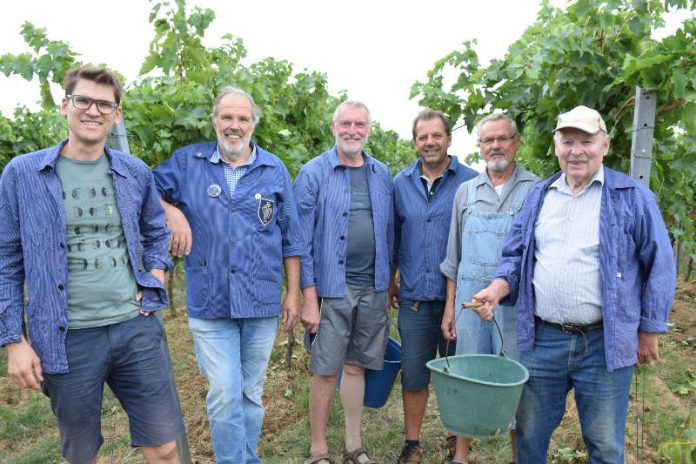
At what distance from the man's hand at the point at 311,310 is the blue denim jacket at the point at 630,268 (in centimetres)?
156

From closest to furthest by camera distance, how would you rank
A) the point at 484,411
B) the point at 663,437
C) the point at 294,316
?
the point at 484,411
the point at 294,316
the point at 663,437

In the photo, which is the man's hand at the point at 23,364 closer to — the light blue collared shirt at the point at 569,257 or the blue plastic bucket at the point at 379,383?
the blue plastic bucket at the point at 379,383

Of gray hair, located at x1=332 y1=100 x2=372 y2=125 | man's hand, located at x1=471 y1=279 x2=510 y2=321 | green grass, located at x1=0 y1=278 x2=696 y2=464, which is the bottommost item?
green grass, located at x1=0 y1=278 x2=696 y2=464

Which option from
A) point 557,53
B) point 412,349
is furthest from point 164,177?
point 557,53

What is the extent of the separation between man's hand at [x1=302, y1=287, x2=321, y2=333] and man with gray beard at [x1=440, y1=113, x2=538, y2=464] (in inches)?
31.4

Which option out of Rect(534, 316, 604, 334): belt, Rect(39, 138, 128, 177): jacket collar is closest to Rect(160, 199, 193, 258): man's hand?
Rect(39, 138, 128, 177): jacket collar

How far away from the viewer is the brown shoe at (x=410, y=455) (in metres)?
3.73

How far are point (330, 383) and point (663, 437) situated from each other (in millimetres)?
2570

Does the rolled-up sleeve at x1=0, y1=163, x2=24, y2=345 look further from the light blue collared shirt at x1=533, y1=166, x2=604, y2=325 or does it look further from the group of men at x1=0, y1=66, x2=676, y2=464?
the light blue collared shirt at x1=533, y1=166, x2=604, y2=325

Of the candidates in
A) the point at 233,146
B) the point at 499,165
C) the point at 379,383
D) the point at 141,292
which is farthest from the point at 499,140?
the point at 141,292

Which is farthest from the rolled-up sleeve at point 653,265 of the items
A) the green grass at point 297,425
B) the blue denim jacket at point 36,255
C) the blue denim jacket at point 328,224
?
the blue denim jacket at point 36,255

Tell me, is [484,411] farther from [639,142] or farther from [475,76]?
[475,76]

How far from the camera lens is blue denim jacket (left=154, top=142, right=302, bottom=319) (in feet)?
9.75

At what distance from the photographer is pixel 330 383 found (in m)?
3.50
